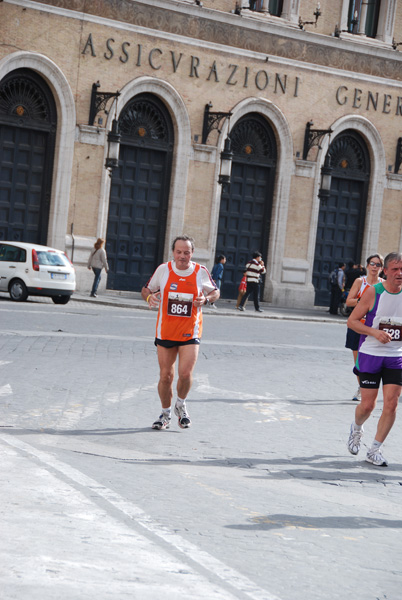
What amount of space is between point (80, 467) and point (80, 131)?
2390 centimetres

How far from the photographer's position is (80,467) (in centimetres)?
766

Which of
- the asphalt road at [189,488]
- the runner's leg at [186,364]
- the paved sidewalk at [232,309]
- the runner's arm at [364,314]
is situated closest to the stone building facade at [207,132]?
the paved sidewalk at [232,309]

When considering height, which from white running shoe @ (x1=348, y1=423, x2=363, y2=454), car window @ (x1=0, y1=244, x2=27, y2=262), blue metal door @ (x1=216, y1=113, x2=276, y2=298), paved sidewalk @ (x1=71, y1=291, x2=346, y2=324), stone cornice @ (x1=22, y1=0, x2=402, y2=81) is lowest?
paved sidewalk @ (x1=71, y1=291, x2=346, y2=324)

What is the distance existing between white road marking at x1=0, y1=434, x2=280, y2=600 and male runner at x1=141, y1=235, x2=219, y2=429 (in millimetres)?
2096

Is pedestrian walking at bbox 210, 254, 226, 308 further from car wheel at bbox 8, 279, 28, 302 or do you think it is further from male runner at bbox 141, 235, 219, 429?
male runner at bbox 141, 235, 219, 429

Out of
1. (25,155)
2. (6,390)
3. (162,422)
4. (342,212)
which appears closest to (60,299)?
(25,155)

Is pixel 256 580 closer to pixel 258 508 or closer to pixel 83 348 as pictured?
pixel 258 508

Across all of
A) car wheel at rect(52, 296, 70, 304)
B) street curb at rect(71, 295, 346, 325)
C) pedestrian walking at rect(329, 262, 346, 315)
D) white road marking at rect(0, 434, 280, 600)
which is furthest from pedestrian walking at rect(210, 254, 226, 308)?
white road marking at rect(0, 434, 280, 600)

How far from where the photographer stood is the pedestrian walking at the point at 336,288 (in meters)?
34.3

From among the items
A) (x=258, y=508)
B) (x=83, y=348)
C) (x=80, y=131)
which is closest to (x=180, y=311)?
(x=258, y=508)

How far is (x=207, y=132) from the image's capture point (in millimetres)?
33219

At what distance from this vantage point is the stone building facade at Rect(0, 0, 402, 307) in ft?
99.9

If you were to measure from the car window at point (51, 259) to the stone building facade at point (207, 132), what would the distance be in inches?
155

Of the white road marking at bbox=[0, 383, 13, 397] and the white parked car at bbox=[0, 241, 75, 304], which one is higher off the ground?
the white parked car at bbox=[0, 241, 75, 304]
